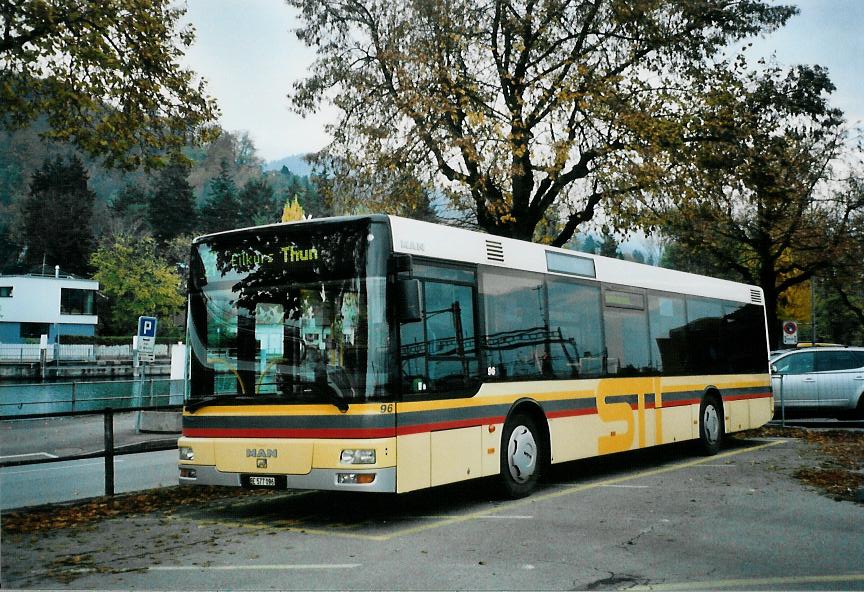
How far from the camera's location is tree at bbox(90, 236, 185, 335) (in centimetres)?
8631

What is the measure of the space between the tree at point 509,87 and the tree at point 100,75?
6188 millimetres

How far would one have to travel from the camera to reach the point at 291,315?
969cm

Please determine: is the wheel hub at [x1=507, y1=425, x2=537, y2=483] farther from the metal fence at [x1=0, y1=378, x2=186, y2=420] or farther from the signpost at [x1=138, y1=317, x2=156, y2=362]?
the signpost at [x1=138, y1=317, x2=156, y2=362]

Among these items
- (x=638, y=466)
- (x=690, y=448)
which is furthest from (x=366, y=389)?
(x=690, y=448)

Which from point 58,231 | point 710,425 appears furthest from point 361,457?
point 58,231

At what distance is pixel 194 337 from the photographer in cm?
1028

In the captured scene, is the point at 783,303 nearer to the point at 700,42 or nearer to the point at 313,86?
the point at 700,42

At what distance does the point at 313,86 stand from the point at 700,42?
31.0 ft

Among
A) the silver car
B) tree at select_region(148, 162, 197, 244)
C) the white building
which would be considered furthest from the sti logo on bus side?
tree at select_region(148, 162, 197, 244)

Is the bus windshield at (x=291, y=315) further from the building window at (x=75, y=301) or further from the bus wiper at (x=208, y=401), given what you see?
the building window at (x=75, y=301)

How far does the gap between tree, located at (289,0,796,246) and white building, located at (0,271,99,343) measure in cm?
6394

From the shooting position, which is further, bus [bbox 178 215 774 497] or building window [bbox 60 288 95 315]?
building window [bbox 60 288 95 315]

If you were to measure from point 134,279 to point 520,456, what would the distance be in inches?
3138

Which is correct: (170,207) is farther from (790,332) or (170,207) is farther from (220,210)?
(790,332)
